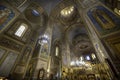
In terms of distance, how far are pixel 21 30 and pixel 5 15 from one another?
11.1 feet

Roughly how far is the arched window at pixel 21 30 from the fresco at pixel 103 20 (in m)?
8.63

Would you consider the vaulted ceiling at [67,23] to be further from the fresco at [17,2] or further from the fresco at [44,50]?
the fresco at [17,2]

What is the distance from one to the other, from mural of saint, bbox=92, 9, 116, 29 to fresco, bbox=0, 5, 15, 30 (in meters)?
8.62

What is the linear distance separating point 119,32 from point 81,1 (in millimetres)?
5878

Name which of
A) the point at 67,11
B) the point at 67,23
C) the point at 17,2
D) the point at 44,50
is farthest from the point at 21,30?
the point at 67,11

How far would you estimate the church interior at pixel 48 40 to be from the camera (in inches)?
256

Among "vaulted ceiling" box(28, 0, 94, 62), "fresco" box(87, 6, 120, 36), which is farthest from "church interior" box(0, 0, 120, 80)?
"vaulted ceiling" box(28, 0, 94, 62)

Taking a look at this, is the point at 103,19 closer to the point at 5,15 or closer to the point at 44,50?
the point at 44,50

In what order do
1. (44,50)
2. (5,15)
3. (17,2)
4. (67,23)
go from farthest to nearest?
(67,23) < (44,50) < (17,2) < (5,15)

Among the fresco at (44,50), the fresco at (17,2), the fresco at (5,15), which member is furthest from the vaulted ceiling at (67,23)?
the fresco at (5,15)

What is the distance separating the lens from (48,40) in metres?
10.5

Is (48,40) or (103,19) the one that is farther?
(48,40)

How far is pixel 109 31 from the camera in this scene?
263 inches

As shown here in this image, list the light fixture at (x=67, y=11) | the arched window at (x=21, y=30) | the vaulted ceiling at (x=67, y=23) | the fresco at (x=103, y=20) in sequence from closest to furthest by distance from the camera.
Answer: the fresco at (x=103, y=20) < the arched window at (x=21, y=30) < the vaulted ceiling at (x=67, y=23) < the light fixture at (x=67, y=11)
